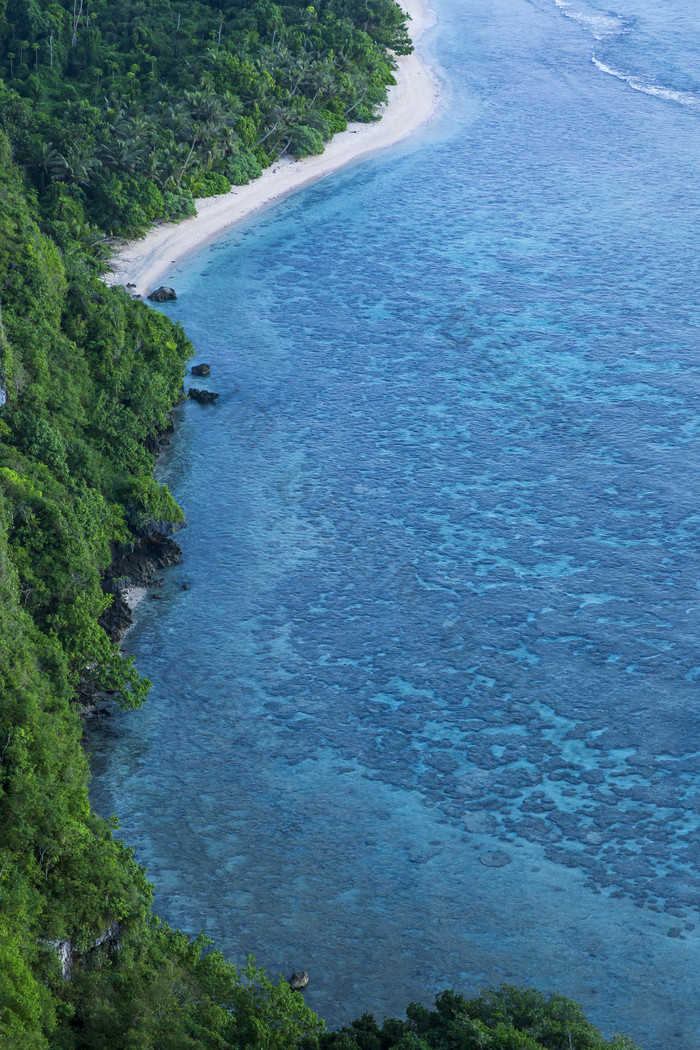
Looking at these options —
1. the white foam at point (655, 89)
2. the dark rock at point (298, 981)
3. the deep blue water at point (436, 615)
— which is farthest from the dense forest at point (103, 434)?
the white foam at point (655, 89)

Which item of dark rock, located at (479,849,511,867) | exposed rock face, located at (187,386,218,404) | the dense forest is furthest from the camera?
exposed rock face, located at (187,386,218,404)

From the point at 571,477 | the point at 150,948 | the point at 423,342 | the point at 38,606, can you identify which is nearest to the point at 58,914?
the point at 150,948

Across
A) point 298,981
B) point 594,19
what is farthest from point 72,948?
point 594,19

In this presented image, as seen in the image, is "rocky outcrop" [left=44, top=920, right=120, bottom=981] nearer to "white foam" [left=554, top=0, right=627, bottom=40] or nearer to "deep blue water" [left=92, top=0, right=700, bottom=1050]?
"deep blue water" [left=92, top=0, right=700, bottom=1050]

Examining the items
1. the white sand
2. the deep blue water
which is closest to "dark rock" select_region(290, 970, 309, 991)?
the deep blue water

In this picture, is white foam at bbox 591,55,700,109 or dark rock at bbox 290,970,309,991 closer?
dark rock at bbox 290,970,309,991

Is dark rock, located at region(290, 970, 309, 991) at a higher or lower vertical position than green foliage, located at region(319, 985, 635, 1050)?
lower

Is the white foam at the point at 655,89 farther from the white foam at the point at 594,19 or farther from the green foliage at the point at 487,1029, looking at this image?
the green foliage at the point at 487,1029
